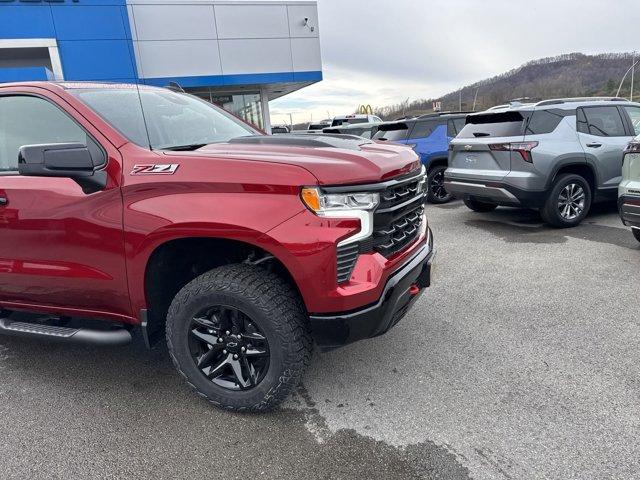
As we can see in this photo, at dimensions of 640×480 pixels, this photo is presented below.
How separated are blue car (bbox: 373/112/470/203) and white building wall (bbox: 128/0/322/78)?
44.2 feet

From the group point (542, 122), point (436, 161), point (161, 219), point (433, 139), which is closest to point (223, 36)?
point (433, 139)

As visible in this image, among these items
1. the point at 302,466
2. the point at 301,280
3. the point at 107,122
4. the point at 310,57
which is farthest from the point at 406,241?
the point at 310,57

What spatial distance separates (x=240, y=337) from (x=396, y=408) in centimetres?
101

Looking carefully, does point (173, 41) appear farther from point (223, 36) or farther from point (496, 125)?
point (496, 125)

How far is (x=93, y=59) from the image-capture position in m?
18.9

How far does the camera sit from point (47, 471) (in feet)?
7.48

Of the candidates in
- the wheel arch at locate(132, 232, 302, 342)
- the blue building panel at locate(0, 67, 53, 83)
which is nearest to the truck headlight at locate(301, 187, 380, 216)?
the wheel arch at locate(132, 232, 302, 342)

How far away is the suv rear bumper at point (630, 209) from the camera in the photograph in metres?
4.69

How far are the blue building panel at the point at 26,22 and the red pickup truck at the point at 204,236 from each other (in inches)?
763

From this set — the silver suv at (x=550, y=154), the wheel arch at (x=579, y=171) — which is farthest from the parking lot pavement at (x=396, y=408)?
the wheel arch at (x=579, y=171)

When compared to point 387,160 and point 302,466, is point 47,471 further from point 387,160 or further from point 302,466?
point 387,160

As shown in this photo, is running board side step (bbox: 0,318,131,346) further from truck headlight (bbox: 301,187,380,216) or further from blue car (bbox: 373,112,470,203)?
blue car (bbox: 373,112,470,203)

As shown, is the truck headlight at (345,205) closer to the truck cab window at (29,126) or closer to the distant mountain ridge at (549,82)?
the truck cab window at (29,126)

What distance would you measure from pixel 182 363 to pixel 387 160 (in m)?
1.68
